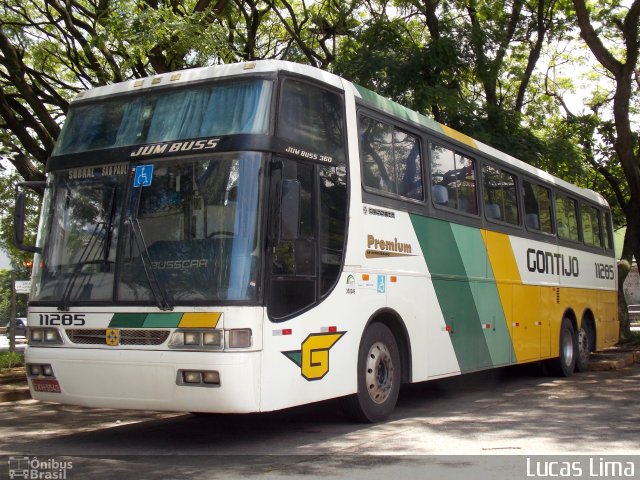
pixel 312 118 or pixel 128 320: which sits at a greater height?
pixel 312 118

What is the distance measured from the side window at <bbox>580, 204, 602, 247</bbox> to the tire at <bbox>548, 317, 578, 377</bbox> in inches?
87.7

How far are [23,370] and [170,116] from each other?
9734mm

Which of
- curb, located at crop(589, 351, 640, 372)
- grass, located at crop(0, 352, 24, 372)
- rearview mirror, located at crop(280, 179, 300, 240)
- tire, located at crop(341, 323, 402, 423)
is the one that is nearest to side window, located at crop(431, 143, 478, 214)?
tire, located at crop(341, 323, 402, 423)

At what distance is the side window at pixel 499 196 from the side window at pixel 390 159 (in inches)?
88.1

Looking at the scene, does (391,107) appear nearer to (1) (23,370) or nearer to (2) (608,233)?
(1) (23,370)

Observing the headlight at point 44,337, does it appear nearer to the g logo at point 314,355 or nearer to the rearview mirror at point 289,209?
the g logo at point 314,355

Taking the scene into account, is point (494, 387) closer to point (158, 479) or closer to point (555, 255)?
point (555, 255)

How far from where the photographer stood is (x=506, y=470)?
6227 millimetres

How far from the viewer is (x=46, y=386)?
740 centimetres

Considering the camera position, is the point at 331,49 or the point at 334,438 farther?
the point at 331,49

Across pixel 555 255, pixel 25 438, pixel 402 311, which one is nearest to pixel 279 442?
pixel 402 311

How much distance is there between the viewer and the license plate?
7.34 meters

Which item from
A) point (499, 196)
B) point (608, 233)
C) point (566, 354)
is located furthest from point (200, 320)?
point (608, 233)
